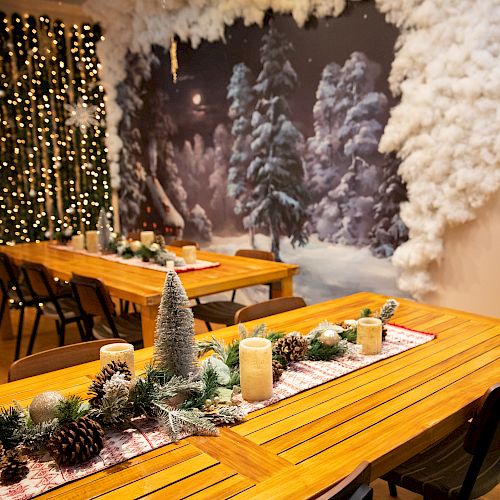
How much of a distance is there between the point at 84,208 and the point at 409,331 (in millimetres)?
4816

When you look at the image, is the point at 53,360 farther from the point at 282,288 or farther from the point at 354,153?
the point at 354,153

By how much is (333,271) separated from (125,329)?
185cm

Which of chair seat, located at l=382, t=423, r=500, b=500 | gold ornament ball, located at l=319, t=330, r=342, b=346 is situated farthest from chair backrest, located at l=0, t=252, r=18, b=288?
chair seat, located at l=382, t=423, r=500, b=500

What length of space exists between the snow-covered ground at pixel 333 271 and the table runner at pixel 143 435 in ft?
7.50

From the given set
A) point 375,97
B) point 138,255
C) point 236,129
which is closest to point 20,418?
point 138,255

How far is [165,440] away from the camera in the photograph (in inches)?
47.2

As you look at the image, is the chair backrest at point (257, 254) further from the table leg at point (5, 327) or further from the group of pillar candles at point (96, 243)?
the table leg at point (5, 327)

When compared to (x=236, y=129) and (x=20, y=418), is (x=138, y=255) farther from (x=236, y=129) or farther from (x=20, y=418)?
(x=20, y=418)

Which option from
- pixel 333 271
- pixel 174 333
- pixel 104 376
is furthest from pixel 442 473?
pixel 333 271

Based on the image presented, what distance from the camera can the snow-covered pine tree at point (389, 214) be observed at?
3.86 m

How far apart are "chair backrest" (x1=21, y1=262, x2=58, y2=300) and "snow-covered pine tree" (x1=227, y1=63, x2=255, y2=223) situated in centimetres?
204

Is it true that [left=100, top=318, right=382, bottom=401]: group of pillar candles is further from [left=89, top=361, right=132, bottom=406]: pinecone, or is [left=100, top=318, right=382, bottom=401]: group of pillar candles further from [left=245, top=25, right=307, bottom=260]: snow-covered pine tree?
[left=245, top=25, right=307, bottom=260]: snow-covered pine tree

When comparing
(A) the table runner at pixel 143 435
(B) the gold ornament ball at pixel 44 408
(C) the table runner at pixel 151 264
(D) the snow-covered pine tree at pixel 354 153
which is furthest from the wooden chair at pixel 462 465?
(D) the snow-covered pine tree at pixel 354 153

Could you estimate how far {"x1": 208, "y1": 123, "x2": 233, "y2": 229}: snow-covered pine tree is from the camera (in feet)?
16.8
